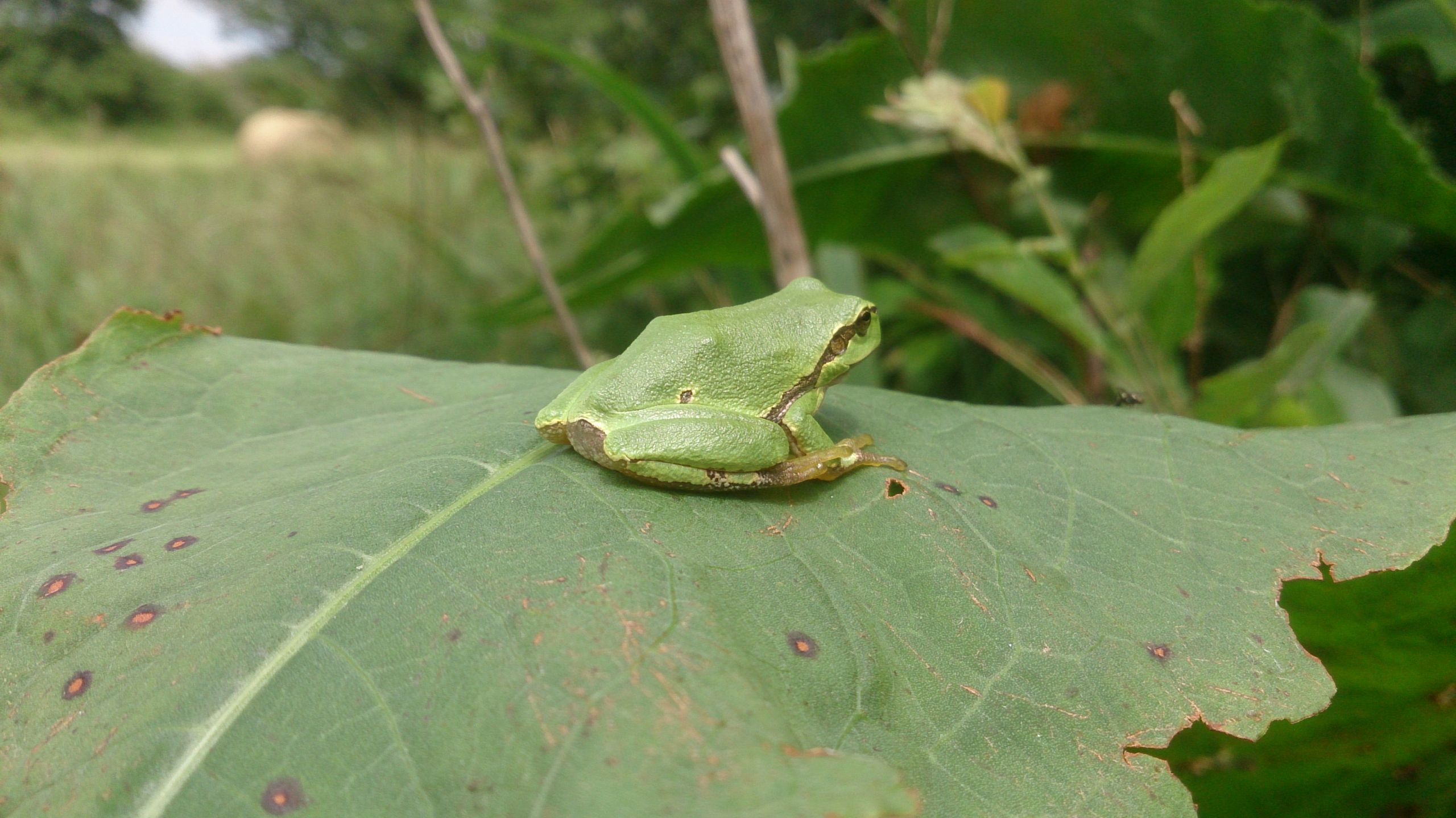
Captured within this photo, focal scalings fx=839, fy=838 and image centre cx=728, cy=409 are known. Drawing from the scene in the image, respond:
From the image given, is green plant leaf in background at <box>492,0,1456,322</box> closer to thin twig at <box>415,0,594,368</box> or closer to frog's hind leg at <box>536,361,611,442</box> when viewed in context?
thin twig at <box>415,0,594,368</box>

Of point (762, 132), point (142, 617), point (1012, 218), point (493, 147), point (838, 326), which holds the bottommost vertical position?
point (1012, 218)

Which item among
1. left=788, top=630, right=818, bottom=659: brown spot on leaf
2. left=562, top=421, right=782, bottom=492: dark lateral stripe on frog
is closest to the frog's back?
left=562, top=421, right=782, bottom=492: dark lateral stripe on frog

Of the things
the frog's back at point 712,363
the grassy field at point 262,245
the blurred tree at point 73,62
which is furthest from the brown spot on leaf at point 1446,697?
the blurred tree at point 73,62

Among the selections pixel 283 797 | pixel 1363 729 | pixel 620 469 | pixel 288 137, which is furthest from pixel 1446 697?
pixel 288 137

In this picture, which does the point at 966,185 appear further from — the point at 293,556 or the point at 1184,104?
the point at 293,556

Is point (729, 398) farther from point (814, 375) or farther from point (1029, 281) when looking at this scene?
point (1029, 281)

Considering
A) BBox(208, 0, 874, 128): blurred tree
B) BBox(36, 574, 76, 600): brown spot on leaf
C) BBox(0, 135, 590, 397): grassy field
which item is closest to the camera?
BBox(36, 574, 76, 600): brown spot on leaf
